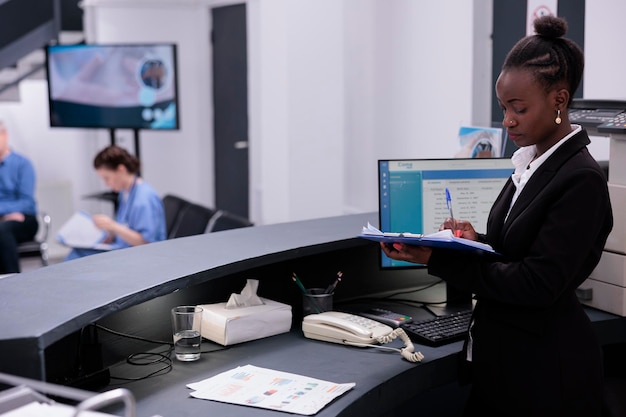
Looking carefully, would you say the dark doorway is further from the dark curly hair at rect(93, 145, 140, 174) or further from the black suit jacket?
the black suit jacket

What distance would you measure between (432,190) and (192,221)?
2.75 m

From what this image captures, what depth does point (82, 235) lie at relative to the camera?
4680 millimetres

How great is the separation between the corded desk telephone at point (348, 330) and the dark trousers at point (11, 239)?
4.24 meters

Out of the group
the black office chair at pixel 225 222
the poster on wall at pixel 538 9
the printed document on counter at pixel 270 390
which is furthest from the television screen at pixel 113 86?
the printed document on counter at pixel 270 390

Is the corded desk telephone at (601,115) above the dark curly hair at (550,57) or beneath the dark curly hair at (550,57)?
beneath

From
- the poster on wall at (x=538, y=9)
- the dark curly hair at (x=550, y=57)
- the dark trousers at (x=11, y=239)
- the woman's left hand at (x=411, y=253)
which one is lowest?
the dark trousers at (x=11, y=239)

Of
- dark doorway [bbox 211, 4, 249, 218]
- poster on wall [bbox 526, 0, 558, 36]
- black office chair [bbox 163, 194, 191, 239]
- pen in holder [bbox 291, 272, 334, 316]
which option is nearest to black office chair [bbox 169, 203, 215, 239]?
black office chair [bbox 163, 194, 191, 239]

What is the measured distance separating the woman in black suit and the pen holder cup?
23.3 inches

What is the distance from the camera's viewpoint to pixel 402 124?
5191 millimetres

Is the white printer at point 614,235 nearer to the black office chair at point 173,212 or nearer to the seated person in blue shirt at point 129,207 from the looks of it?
the seated person in blue shirt at point 129,207

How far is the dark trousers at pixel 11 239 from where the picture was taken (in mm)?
5992

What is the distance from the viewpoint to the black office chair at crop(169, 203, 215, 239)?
479 centimetres

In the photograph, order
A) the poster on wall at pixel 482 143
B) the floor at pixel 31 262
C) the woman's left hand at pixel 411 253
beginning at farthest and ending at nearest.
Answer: the floor at pixel 31 262 → the poster on wall at pixel 482 143 → the woman's left hand at pixel 411 253

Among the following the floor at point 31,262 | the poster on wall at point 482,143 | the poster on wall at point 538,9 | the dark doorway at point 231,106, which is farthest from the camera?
the floor at point 31,262
